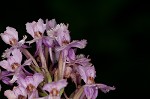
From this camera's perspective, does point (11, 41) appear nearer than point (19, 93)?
No

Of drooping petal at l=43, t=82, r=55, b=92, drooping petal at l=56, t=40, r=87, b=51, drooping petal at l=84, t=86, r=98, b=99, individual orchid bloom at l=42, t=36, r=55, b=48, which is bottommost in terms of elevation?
drooping petal at l=84, t=86, r=98, b=99

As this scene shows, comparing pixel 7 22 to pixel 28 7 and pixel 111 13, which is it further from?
pixel 111 13

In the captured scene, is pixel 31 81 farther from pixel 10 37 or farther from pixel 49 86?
pixel 10 37

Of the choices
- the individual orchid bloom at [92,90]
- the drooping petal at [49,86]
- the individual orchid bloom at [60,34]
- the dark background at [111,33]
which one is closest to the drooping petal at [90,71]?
the individual orchid bloom at [92,90]

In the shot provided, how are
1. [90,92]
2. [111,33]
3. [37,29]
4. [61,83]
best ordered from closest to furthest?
[61,83] → [90,92] → [37,29] → [111,33]

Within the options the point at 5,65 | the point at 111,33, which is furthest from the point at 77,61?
the point at 111,33

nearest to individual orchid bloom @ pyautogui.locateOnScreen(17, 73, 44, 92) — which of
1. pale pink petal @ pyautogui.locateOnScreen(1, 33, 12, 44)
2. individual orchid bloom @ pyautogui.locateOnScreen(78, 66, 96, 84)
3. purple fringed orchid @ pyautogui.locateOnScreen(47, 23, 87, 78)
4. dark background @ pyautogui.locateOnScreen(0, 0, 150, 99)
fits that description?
purple fringed orchid @ pyautogui.locateOnScreen(47, 23, 87, 78)

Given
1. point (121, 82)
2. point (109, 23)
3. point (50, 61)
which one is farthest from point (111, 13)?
point (50, 61)

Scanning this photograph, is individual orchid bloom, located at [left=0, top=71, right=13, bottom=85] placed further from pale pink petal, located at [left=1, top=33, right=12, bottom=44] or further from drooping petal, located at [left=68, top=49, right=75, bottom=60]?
drooping petal, located at [left=68, top=49, right=75, bottom=60]
